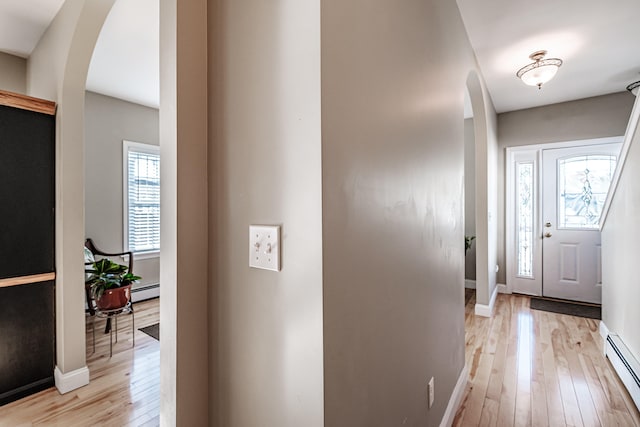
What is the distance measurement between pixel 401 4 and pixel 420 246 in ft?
3.15

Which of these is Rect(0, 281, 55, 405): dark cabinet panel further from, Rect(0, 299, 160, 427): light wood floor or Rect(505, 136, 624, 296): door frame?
Rect(505, 136, 624, 296): door frame

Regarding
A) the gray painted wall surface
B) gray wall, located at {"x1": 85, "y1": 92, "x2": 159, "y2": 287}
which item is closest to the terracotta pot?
gray wall, located at {"x1": 85, "y1": 92, "x2": 159, "y2": 287}

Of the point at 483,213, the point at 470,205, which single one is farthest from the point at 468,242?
the point at 483,213

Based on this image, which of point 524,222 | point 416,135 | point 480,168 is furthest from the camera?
point 524,222

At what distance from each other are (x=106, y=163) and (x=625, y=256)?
5248 mm

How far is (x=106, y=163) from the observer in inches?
144

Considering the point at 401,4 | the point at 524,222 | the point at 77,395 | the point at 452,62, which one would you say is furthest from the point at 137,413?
the point at 524,222

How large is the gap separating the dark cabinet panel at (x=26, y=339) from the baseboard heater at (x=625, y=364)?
382cm

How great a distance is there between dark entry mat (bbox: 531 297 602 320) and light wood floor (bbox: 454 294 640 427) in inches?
9.2

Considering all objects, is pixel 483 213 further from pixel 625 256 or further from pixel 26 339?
→ pixel 26 339

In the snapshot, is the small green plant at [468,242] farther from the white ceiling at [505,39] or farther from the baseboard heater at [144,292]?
the baseboard heater at [144,292]

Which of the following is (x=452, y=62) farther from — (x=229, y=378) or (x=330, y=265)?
(x=229, y=378)

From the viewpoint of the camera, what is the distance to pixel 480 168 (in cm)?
341

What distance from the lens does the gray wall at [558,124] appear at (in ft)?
12.0
